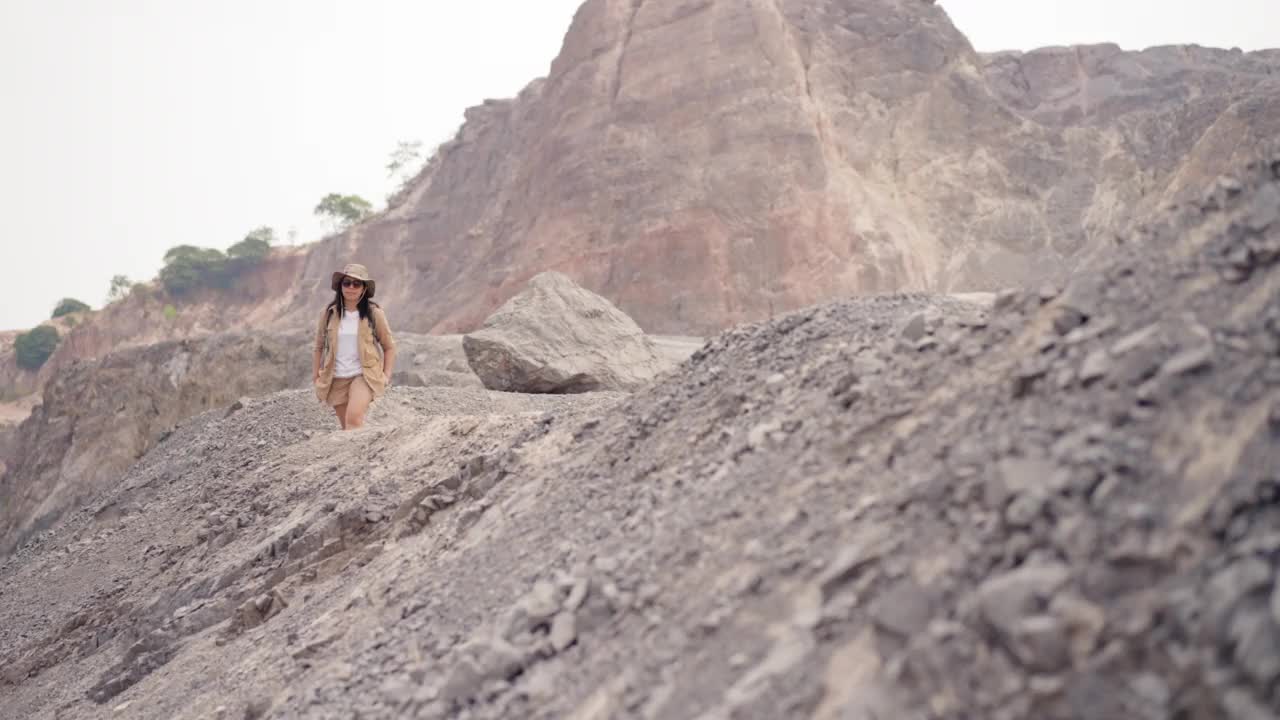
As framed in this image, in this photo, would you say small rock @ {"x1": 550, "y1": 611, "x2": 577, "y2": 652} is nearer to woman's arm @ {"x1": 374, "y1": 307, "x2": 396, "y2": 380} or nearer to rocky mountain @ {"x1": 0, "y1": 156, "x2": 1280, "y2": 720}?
rocky mountain @ {"x1": 0, "y1": 156, "x2": 1280, "y2": 720}

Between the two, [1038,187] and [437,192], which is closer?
[1038,187]

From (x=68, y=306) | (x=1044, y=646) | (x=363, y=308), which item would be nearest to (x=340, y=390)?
(x=363, y=308)

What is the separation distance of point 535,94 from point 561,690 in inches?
1060

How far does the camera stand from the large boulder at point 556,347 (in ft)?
33.0

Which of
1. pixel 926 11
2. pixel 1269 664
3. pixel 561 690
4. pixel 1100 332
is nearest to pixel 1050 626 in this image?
pixel 1269 664

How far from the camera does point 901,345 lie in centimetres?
332

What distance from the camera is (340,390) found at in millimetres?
7242

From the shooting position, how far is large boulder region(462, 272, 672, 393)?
33.0 ft

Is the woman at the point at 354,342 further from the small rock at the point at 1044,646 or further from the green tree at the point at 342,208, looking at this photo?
the green tree at the point at 342,208

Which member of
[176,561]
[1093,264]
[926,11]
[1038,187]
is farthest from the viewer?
[926,11]

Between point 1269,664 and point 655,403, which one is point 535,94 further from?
point 1269,664

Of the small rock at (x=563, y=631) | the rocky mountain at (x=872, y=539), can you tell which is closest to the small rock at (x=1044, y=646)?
the rocky mountain at (x=872, y=539)

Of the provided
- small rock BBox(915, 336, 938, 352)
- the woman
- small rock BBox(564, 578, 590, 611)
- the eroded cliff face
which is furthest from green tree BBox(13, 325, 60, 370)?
small rock BBox(915, 336, 938, 352)

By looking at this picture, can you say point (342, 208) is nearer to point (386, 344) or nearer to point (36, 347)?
point (36, 347)
